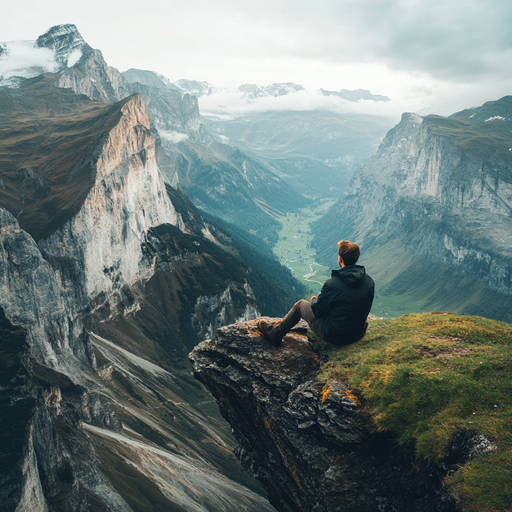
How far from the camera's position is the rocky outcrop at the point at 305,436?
14.0 meters

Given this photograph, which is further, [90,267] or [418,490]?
[90,267]

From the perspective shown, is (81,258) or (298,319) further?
(81,258)

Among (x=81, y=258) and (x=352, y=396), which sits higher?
(x=352, y=396)

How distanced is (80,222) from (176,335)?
260ft

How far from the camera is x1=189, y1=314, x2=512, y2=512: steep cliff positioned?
12.2m

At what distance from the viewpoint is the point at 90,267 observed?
489ft

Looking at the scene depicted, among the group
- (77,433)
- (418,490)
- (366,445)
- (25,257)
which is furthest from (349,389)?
(25,257)

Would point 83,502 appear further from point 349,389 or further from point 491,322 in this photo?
point 491,322

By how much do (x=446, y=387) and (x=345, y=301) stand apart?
16.8 feet

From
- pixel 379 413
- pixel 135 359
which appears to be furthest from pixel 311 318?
pixel 135 359

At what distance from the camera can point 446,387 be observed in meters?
13.8

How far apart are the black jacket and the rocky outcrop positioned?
2.39m

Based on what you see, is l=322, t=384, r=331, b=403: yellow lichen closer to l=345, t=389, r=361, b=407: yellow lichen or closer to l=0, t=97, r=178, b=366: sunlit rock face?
l=345, t=389, r=361, b=407: yellow lichen

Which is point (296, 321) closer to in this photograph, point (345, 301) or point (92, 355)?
point (345, 301)
